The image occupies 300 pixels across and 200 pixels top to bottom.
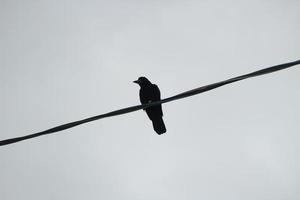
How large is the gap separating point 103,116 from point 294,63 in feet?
4.76

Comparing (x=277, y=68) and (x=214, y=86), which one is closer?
(x=277, y=68)

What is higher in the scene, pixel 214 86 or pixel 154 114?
pixel 154 114

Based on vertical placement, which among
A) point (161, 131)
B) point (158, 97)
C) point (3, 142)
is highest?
point (158, 97)

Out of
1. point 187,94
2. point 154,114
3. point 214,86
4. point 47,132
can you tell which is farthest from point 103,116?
point 154,114

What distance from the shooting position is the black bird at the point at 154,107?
876cm

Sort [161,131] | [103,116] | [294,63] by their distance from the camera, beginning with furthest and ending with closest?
1. [161,131]
2. [103,116]
3. [294,63]

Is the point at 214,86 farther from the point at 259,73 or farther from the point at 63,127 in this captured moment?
the point at 63,127

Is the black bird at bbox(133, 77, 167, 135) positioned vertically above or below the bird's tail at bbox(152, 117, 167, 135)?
above

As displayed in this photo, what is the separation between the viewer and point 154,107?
8703 millimetres

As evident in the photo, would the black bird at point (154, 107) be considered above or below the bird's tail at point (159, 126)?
above

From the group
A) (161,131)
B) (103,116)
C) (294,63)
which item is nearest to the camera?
(294,63)

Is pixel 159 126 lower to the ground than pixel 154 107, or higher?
lower

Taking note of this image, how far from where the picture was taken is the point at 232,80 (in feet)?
10.7

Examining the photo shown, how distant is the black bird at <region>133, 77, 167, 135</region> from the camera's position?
345 inches
